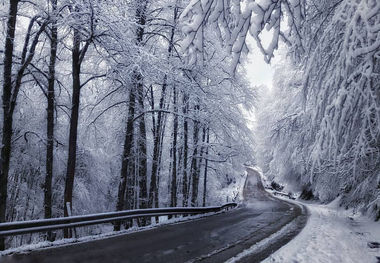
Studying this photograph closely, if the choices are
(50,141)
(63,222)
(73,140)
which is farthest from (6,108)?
(63,222)

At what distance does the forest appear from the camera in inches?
183

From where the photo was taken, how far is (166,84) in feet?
43.9

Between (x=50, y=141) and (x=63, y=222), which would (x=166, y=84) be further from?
(x=63, y=222)

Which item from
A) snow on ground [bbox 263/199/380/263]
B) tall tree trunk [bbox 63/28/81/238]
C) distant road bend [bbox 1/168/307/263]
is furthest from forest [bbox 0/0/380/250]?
distant road bend [bbox 1/168/307/263]

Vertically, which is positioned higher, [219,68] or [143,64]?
[219,68]

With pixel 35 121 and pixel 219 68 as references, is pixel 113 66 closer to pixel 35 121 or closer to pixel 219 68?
pixel 35 121

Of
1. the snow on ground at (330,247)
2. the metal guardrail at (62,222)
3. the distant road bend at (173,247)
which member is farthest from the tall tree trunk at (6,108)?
the snow on ground at (330,247)

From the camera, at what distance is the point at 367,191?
35.3ft

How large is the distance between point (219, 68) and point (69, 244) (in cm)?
1601

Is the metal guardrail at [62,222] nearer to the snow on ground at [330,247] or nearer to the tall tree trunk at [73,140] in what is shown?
the tall tree trunk at [73,140]

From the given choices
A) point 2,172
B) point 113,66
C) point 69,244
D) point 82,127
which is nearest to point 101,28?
point 113,66

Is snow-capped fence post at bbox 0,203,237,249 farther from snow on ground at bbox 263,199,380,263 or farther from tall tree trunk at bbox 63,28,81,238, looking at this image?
snow on ground at bbox 263,199,380,263

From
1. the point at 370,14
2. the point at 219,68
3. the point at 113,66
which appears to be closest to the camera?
the point at 370,14

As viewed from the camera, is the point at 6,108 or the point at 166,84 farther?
the point at 166,84
